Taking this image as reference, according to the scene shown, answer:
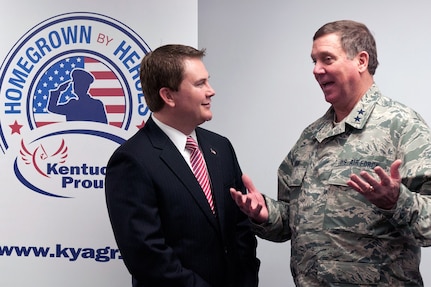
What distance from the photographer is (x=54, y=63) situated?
2.39 meters

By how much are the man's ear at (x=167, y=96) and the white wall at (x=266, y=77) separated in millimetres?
1086

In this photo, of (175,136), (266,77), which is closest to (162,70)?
(175,136)

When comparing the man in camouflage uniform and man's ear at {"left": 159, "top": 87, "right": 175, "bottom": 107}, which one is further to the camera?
man's ear at {"left": 159, "top": 87, "right": 175, "bottom": 107}

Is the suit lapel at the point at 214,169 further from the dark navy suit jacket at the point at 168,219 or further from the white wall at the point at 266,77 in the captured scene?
the white wall at the point at 266,77

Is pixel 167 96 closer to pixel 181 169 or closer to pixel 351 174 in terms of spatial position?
pixel 181 169

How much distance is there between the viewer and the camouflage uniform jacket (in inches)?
68.8

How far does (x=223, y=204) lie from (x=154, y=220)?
0.29m

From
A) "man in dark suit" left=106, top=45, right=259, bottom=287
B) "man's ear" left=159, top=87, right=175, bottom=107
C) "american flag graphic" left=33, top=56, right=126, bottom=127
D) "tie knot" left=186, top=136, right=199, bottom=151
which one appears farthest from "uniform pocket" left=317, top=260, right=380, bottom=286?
"american flag graphic" left=33, top=56, right=126, bottom=127

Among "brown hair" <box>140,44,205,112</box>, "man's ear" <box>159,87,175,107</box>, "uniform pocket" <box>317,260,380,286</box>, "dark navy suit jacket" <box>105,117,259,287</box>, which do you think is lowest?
"uniform pocket" <box>317,260,380,286</box>

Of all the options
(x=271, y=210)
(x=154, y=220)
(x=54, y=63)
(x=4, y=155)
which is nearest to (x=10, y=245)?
(x=4, y=155)

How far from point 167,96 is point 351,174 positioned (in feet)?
2.19

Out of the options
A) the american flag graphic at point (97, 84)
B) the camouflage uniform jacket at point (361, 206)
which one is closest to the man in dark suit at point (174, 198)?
the camouflage uniform jacket at point (361, 206)

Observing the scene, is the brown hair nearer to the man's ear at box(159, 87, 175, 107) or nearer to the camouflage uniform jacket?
the man's ear at box(159, 87, 175, 107)

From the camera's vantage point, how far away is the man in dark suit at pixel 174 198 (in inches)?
69.5
